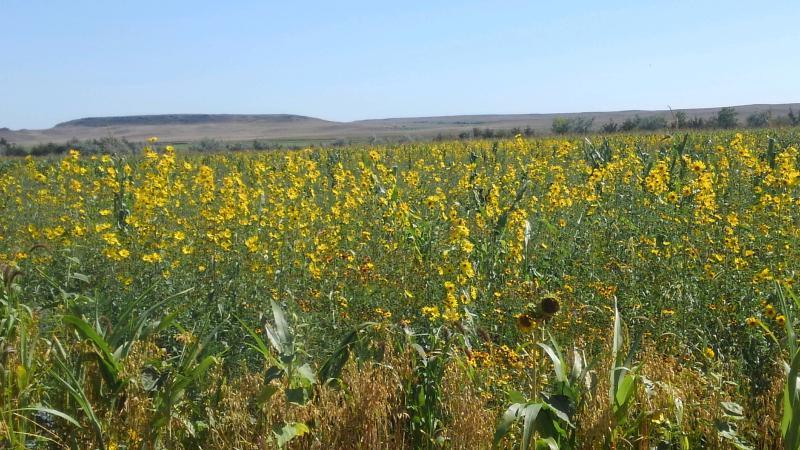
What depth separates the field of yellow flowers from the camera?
2.92 meters

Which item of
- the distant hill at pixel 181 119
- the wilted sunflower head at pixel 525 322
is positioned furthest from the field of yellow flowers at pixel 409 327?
the distant hill at pixel 181 119

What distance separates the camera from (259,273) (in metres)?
4.82

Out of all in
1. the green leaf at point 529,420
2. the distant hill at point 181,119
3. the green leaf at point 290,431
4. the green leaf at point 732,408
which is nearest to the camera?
the green leaf at point 529,420

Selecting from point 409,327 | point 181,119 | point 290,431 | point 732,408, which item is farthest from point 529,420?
point 181,119

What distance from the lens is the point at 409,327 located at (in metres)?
3.95

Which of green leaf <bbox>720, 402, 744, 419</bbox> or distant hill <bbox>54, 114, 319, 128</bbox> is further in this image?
distant hill <bbox>54, 114, 319, 128</bbox>

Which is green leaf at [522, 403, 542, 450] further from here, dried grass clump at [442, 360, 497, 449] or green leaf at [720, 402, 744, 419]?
green leaf at [720, 402, 744, 419]

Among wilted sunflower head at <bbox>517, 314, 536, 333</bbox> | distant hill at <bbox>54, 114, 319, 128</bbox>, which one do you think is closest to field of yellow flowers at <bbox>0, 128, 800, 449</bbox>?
wilted sunflower head at <bbox>517, 314, 536, 333</bbox>

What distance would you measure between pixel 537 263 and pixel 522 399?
2.79m

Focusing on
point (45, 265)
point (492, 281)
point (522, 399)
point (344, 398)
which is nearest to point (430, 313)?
point (344, 398)

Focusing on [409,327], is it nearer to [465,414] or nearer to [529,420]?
[465,414]

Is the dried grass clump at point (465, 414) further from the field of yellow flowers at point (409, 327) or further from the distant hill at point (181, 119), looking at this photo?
the distant hill at point (181, 119)

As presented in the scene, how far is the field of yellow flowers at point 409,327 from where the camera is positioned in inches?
115

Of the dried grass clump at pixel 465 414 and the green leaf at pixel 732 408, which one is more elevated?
the green leaf at pixel 732 408
